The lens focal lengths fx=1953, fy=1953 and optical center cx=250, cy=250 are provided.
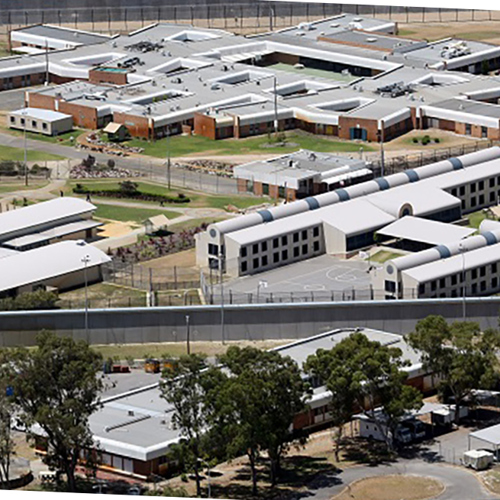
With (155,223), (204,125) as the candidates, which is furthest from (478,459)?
(204,125)

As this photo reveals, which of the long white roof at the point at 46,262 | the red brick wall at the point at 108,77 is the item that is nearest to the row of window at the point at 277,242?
the long white roof at the point at 46,262

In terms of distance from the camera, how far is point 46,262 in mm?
125062

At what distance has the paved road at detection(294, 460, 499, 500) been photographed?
305 feet

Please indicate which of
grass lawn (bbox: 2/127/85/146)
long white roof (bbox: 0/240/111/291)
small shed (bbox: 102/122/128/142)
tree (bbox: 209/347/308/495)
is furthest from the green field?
tree (bbox: 209/347/308/495)

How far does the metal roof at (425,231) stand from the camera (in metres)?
129

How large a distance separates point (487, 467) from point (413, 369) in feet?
37.9

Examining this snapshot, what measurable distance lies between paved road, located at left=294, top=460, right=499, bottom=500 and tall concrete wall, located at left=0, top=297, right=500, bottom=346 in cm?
1945

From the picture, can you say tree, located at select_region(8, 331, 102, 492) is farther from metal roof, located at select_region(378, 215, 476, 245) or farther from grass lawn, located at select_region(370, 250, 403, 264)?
metal roof, located at select_region(378, 215, 476, 245)

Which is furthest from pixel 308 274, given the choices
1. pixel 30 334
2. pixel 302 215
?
pixel 30 334

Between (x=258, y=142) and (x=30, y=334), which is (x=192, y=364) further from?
(x=258, y=142)

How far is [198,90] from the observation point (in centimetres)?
17775

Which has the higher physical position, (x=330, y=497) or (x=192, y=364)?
(x=192, y=364)

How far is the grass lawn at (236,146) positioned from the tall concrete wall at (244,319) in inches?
1796

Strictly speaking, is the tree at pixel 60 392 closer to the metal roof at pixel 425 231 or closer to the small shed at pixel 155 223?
the metal roof at pixel 425 231
